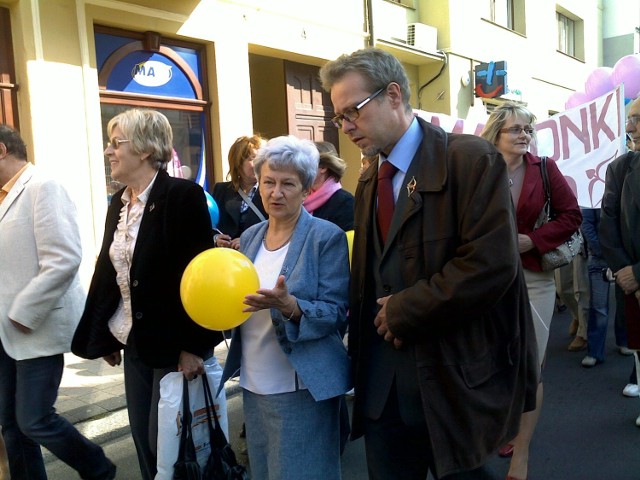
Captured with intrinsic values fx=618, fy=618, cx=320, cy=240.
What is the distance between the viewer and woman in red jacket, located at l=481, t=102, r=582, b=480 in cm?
327

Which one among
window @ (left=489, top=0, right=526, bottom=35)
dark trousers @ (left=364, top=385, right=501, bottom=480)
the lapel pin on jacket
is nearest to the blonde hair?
the lapel pin on jacket

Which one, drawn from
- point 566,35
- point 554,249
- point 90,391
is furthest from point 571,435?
point 566,35

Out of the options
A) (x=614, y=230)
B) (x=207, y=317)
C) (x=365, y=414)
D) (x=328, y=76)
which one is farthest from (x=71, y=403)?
(x=614, y=230)

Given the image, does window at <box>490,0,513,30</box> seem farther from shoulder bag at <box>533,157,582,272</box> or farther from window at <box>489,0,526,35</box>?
shoulder bag at <box>533,157,582,272</box>

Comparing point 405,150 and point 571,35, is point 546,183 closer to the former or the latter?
point 405,150

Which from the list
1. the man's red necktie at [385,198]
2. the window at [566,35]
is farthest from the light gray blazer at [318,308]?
the window at [566,35]

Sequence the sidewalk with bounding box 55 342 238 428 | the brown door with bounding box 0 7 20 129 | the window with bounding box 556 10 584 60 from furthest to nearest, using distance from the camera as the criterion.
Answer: the window with bounding box 556 10 584 60 → the brown door with bounding box 0 7 20 129 → the sidewalk with bounding box 55 342 238 428

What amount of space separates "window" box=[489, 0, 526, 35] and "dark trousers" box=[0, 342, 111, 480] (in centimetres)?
1405

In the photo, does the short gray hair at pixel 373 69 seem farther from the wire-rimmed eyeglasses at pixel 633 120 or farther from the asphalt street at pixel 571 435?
the asphalt street at pixel 571 435

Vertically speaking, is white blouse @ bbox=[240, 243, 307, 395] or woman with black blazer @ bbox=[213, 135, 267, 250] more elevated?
woman with black blazer @ bbox=[213, 135, 267, 250]

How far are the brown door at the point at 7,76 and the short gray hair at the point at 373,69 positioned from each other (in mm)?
5174

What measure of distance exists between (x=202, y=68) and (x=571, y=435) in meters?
6.32

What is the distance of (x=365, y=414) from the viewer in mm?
2143

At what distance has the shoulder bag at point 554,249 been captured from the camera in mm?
3273
